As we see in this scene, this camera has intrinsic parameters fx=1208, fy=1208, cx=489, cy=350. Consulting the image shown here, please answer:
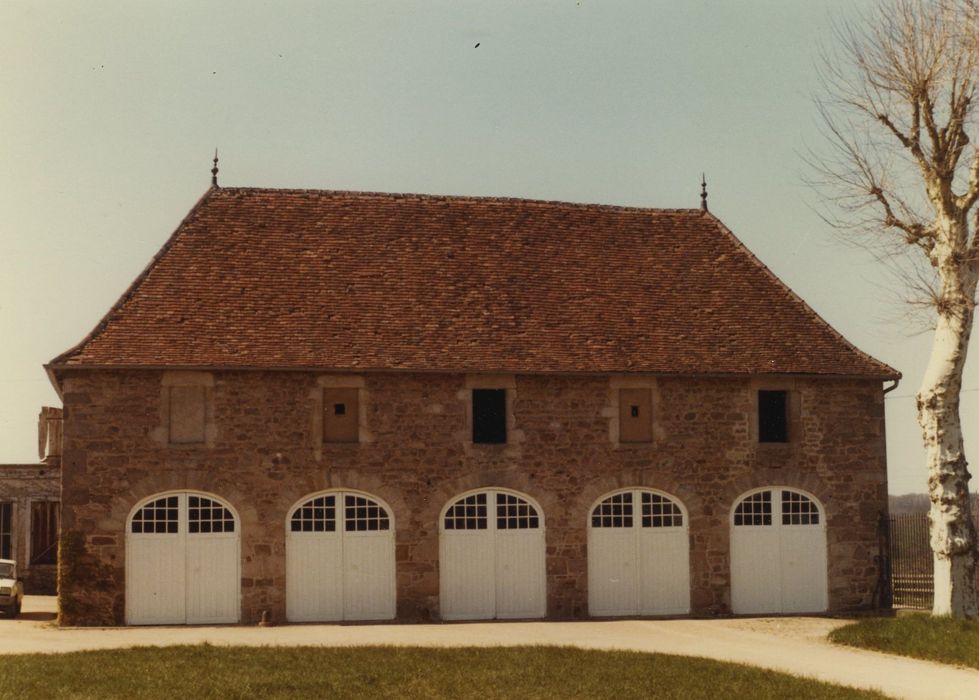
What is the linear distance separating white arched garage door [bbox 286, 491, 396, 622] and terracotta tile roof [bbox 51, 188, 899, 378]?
8.47 ft

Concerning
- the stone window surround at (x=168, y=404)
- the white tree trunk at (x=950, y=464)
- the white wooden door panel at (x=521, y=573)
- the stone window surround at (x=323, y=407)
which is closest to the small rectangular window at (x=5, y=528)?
the stone window surround at (x=168, y=404)

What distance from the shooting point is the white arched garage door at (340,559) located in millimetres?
21359

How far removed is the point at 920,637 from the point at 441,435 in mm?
8823

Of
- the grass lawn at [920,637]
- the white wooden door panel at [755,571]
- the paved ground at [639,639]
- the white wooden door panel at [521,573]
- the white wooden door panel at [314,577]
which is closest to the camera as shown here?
the paved ground at [639,639]

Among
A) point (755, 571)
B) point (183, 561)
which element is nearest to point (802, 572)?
point (755, 571)

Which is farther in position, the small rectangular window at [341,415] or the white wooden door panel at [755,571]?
the white wooden door panel at [755,571]

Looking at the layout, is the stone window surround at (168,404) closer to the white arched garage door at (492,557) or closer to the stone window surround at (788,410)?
the white arched garage door at (492,557)

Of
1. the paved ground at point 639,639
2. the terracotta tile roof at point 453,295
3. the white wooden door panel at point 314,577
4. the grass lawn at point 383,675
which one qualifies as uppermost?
the terracotta tile roof at point 453,295

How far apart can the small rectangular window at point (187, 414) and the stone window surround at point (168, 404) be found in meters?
0.07

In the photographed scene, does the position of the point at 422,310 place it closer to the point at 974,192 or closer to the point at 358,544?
the point at 358,544

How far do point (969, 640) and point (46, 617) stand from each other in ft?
52.9

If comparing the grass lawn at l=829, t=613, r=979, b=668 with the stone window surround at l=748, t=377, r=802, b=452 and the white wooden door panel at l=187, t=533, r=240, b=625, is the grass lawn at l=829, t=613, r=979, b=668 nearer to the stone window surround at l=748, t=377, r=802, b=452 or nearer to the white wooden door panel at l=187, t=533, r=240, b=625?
the stone window surround at l=748, t=377, r=802, b=452

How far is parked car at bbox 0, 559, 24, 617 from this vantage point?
21922mm

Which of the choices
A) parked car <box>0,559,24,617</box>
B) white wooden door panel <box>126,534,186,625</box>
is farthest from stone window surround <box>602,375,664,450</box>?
parked car <box>0,559,24,617</box>
